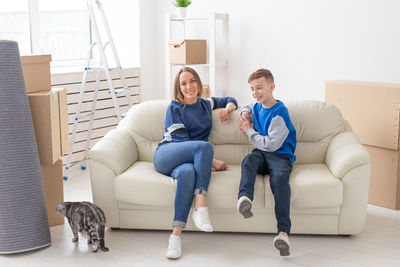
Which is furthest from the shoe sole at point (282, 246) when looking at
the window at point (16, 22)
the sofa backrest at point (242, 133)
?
the window at point (16, 22)

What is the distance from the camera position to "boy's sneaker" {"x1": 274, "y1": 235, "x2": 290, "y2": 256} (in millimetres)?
2721

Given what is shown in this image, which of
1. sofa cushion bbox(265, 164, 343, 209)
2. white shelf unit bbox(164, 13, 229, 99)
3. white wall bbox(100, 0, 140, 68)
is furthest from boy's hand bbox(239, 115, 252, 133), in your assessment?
white wall bbox(100, 0, 140, 68)

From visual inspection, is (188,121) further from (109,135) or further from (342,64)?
(342,64)

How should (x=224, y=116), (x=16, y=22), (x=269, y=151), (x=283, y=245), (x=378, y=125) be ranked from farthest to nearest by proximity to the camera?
(x=16, y=22), (x=378, y=125), (x=224, y=116), (x=269, y=151), (x=283, y=245)

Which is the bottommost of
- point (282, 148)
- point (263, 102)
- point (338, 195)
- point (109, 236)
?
point (109, 236)

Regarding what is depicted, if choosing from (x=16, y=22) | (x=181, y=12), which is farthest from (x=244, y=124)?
(x=16, y=22)

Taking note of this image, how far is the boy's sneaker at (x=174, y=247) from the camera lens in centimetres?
277

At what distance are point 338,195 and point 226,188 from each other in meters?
0.62

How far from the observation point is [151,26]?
545 centimetres

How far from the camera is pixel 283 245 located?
272 centimetres

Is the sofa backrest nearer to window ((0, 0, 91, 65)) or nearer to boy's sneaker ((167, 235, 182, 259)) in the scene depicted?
boy's sneaker ((167, 235, 182, 259))

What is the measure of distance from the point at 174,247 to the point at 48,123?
101 cm

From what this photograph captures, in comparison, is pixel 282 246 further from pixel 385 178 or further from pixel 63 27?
pixel 63 27

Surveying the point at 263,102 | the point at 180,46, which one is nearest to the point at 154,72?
the point at 180,46
